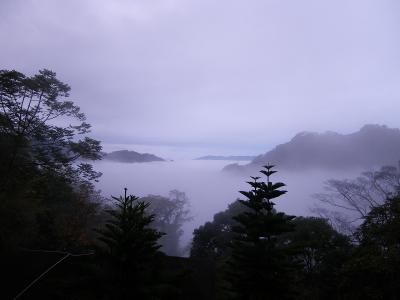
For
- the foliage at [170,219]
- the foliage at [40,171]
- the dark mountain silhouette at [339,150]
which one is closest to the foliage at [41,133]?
the foliage at [40,171]

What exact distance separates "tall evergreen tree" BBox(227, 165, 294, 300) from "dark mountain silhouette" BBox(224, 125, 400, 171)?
34670 mm

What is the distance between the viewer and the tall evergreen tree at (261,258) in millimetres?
9070

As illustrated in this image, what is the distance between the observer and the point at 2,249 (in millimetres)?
10398

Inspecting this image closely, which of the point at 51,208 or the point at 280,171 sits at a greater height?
the point at 280,171

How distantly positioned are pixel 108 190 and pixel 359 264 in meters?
31.2

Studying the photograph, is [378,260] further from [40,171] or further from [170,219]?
[170,219]

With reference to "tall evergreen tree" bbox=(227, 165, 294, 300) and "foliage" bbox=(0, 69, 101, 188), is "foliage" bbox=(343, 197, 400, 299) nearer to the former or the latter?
"tall evergreen tree" bbox=(227, 165, 294, 300)

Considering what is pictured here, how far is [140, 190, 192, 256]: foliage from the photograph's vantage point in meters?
35.1

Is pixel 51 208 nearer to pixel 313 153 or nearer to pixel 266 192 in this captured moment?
pixel 266 192

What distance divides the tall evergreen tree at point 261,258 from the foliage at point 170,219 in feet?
83.6

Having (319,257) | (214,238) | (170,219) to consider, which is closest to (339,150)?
(170,219)

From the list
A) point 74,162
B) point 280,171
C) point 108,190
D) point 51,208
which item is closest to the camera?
point 51,208

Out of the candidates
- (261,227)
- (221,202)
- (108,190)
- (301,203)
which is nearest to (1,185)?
(261,227)

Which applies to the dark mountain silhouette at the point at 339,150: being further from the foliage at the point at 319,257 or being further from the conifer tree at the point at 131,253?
the conifer tree at the point at 131,253
